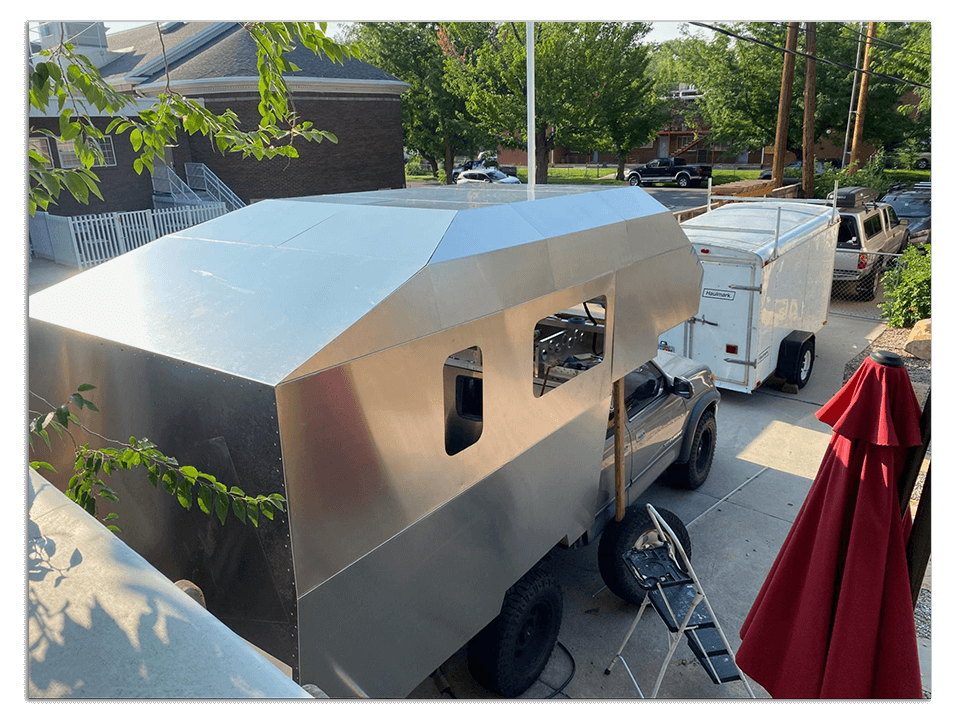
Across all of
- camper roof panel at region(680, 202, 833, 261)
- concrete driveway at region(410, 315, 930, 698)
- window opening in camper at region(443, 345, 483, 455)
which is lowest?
concrete driveway at region(410, 315, 930, 698)

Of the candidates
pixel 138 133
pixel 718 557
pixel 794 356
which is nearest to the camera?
pixel 138 133

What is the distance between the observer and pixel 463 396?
4.80 meters

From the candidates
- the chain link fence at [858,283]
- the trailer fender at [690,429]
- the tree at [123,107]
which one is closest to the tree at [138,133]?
the tree at [123,107]

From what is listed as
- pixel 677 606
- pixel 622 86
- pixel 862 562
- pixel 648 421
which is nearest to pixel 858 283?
pixel 648 421

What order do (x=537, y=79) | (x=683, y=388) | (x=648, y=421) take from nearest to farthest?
(x=648, y=421) < (x=683, y=388) < (x=537, y=79)

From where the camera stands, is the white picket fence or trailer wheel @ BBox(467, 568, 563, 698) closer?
trailer wheel @ BBox(467, 568, 563, 698)

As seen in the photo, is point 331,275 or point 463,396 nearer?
point 331,275

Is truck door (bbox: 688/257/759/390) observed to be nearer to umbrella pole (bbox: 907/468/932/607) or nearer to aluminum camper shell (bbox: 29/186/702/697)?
aluminum camper shell (bbox: 29/186/702/697)

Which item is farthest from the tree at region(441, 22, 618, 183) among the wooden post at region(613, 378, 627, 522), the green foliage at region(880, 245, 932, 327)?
the wooden post at region(613, 378, 627, 522)

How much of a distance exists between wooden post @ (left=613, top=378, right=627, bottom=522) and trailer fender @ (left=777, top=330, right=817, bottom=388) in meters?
5.48

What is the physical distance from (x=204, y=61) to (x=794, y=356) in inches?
738

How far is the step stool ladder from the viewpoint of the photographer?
4.17 meters

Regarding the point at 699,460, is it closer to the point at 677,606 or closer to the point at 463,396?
the point at 677,606
